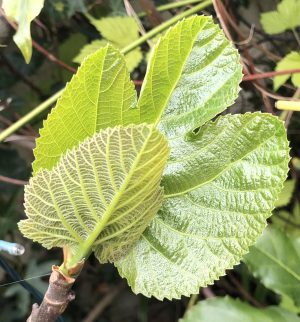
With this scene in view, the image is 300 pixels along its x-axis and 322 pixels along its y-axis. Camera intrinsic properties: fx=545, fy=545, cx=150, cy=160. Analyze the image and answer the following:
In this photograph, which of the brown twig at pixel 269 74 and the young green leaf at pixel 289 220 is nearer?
the brown twig at pixel 269 74

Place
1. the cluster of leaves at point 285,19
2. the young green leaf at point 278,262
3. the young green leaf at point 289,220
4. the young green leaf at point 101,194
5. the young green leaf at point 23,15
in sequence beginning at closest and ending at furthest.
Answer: the young green leaf at point 101,194, the young green leaf at point 23,15, the young green leaf at point 278,262, the cluster of leaves at point 285,19, the young green leaf at point 289,220

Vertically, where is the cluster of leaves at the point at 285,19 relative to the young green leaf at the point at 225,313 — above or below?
above

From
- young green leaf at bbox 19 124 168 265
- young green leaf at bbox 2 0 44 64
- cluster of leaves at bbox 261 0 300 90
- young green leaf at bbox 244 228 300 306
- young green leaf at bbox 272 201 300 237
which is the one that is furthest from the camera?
young green leaf at bbox 272 201 300 237

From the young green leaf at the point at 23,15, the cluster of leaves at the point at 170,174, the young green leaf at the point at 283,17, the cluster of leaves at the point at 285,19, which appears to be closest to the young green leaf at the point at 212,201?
the cluster of leaves at the point at 170,174

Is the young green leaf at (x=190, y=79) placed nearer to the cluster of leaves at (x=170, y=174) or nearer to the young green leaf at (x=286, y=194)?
the cluster of leaves at (x=170, y=174)

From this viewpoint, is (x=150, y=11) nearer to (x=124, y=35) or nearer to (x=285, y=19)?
(x=124, y=35)

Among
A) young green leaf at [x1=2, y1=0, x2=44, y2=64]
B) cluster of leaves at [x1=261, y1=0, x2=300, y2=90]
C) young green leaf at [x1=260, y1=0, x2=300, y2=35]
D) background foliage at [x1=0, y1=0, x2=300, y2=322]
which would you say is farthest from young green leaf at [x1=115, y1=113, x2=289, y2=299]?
young green leaf at [x1=260, y1=0, x2=300, y2=35]

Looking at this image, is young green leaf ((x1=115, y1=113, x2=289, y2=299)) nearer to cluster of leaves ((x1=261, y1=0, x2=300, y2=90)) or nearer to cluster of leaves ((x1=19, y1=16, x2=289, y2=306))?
cluster of leaves ((x1=19, y1=16, x2=289, y2=306))
